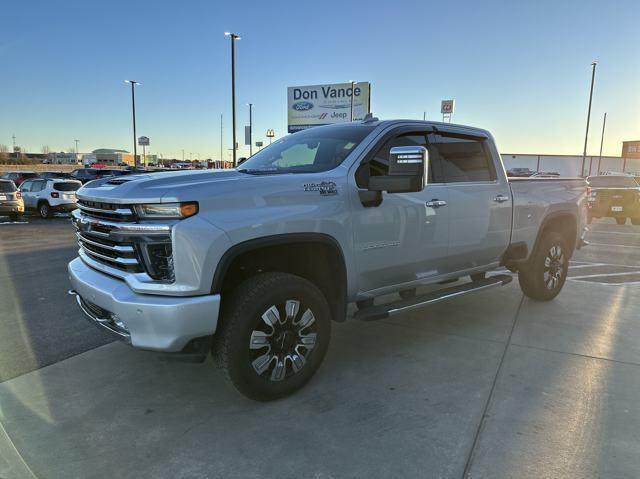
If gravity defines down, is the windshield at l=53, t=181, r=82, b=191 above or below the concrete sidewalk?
above

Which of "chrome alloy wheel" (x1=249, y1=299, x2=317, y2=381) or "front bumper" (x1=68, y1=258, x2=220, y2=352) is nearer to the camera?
"front bumper" (x1=68, y1=258, x2=220, y2=352)

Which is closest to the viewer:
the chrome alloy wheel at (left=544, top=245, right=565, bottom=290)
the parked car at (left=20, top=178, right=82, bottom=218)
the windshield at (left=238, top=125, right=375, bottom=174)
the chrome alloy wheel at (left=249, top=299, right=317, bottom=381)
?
the chrome alloy wheel at (left=249, top=299, right=317, bottom=381)

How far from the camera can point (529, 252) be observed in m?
5.55

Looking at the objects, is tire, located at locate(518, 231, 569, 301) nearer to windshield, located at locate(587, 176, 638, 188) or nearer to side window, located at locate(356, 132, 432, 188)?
side window, located at locate(356, 132, 432, 188)

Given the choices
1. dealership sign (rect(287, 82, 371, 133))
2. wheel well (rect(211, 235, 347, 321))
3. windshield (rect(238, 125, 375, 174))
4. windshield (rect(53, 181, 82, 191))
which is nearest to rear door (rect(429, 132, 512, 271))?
windshield (rect(238, 125, 375, 174))

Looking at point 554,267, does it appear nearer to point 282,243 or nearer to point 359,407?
point 359,407

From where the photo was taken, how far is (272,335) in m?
3.22

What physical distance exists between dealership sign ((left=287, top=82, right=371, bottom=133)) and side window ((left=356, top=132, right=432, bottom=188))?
31431 millimetres

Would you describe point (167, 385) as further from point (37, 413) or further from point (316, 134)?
point (316, 134)

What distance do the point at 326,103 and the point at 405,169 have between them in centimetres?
3519

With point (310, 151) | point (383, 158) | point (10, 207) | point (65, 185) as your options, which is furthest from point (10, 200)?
point (383, 158)

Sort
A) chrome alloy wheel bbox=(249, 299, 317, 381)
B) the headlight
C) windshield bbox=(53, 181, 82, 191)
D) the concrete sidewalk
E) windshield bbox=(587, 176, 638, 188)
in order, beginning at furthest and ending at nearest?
windshield bbox=(53, 181, 82, 191), windshield bbox=(587, 176, 638, 188), chrome alloy wheel bbox=(249, 299, 317, 381), the headlight, the concrete sidewalk

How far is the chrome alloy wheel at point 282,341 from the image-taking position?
3.16 m

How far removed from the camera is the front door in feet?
12.1
